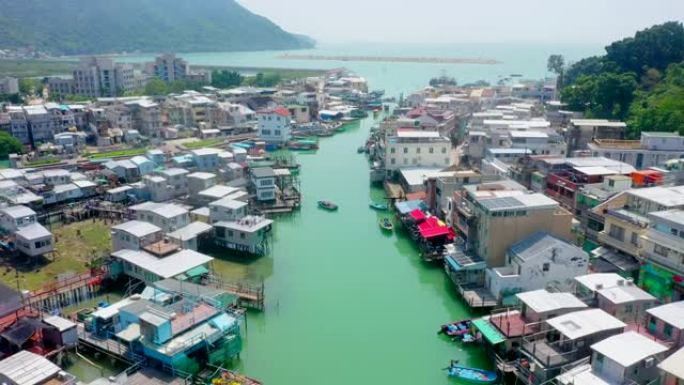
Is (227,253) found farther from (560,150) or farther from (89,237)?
(560,150)

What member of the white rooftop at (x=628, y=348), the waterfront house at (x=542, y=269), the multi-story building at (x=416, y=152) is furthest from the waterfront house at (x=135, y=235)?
the multi-story building at (x=416, y=152)

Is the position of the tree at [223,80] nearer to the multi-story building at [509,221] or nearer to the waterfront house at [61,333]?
the multi-story building at [509,221]

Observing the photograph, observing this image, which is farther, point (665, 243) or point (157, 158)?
point (157, 158)

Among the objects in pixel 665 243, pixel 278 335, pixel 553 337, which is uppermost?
pixel 665 243

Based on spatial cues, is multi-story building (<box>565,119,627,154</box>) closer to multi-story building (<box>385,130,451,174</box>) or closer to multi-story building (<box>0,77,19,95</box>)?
multi-story building (<box>385,130,451,174</box>)

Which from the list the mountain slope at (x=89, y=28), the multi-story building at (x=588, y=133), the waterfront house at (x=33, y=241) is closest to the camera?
the waterfront house at (x=33, y=241)

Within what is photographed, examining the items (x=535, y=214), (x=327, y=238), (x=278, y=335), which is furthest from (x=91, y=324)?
(x=535, y=214)

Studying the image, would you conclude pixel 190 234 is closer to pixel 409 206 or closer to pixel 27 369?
pixel 27 369
